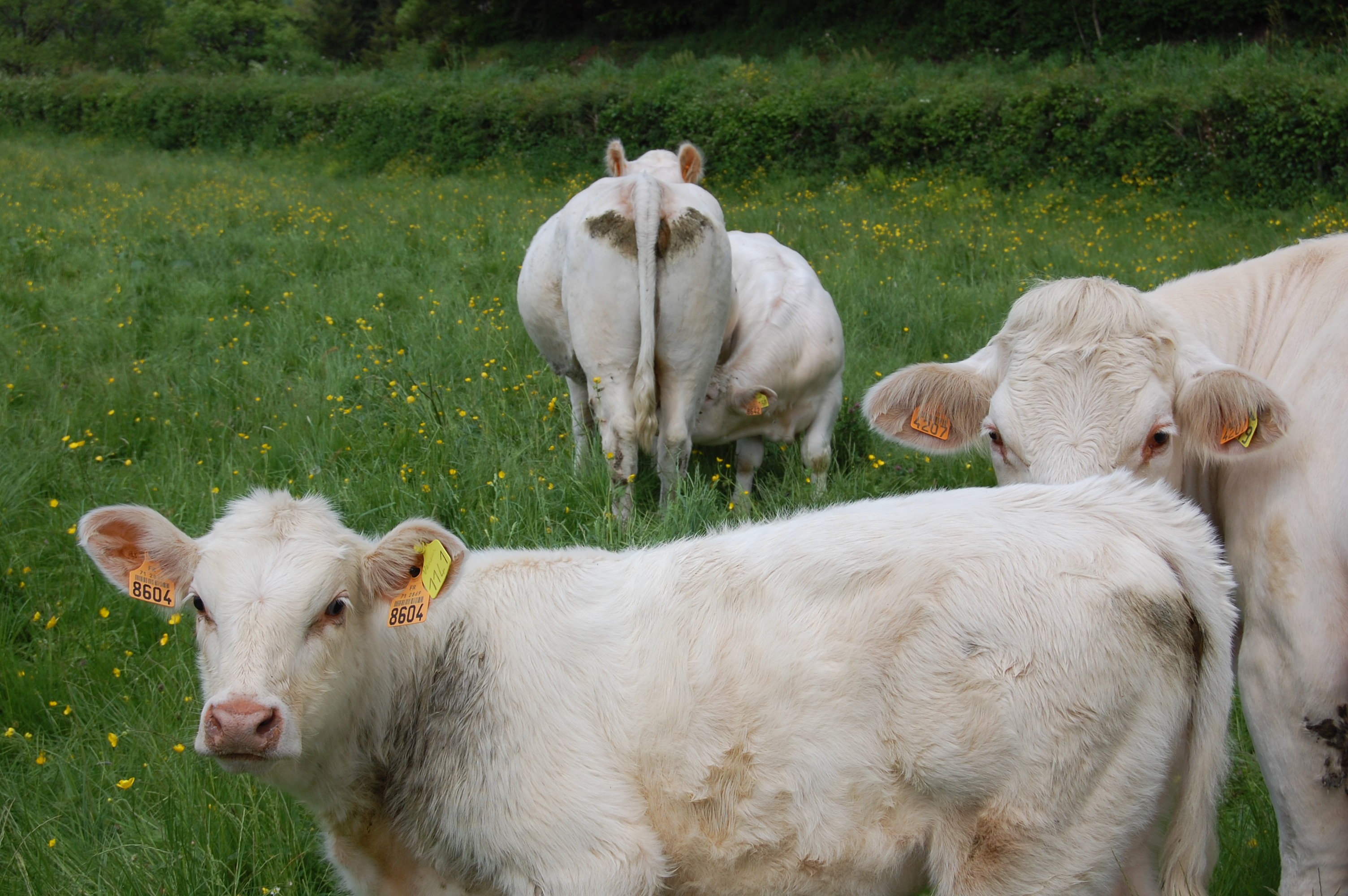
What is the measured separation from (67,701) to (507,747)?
2.15 metres

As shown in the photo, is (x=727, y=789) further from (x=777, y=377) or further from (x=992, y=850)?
(x=777, y=377)

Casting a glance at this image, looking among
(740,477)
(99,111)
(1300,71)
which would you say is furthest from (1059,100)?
(99,111)

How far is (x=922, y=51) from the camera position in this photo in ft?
85.8

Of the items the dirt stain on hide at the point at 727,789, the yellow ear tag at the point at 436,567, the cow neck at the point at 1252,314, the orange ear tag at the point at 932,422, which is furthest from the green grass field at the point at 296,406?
the cow neck at the point at 1252,314

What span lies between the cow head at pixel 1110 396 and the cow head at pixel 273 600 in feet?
5.89

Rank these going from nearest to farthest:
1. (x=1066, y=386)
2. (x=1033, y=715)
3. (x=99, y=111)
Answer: (x=1033, y=715) → (x=1066, y=386) → (x=99, y=111)

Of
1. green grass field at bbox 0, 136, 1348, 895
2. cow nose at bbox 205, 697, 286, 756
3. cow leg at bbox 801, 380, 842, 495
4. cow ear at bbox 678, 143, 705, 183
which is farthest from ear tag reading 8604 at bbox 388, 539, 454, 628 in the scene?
cow ear at bbox 678, 143, 705, 183

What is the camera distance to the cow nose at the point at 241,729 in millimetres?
2250

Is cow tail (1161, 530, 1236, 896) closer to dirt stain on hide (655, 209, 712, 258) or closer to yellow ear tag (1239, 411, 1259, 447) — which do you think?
yellow ear tag (1239, 411, 1259, 447)

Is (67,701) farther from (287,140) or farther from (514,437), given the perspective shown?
(287,140)

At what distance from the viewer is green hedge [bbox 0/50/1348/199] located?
44.0ft

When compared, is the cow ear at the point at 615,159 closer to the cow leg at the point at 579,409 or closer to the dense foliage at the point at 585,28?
the cow leg at the point at 579,409

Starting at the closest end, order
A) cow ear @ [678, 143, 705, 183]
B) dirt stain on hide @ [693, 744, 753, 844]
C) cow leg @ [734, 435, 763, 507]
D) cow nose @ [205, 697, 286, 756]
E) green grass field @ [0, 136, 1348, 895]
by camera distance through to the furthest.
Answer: cow nose @ [205, 697, 286, 756] → dirt stain on hide @ [693, 744, 753, 844] → green grass field @ [0, 136, 1348, 895] → cow leg @ [734, 435, 763, 507] → cow ear @ [678, 143, 705, 183]

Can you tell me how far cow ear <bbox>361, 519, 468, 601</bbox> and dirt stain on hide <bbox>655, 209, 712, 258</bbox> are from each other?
2911 millimetres
